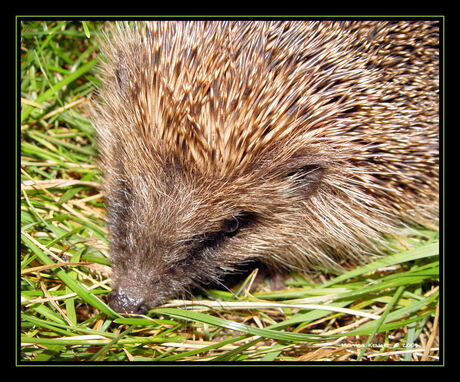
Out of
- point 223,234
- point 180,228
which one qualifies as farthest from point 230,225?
point 180,228

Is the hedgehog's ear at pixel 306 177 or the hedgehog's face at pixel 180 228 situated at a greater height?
the hedgehog's ear at pixel 306 177

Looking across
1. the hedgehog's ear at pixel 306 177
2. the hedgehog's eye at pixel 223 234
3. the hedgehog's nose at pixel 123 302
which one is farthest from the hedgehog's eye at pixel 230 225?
the hedgehog's nose at pixel 123 302

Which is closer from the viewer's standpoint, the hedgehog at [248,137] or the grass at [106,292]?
the hedgehog at [248,137]

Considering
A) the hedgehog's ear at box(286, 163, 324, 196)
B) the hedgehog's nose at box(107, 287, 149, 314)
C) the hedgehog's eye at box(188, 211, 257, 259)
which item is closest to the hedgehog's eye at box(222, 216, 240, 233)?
the hedgehog's eye at box(188, 211, 257, 259)

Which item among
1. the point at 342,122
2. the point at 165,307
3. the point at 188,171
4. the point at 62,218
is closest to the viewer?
the point at 188,171

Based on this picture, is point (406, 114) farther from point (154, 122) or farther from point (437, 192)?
point (154, 122)

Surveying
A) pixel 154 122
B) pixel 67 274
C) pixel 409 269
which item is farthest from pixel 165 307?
pixel 409 269

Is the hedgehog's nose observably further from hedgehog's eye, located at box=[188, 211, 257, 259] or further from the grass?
hedgehog's eye, located at box=[188, 211, 257, 259]

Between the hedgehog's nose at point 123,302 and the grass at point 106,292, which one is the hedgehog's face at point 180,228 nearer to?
the hedgehog's nose at point 123,302

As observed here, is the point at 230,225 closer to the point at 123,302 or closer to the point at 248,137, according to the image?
the point at 248,137
